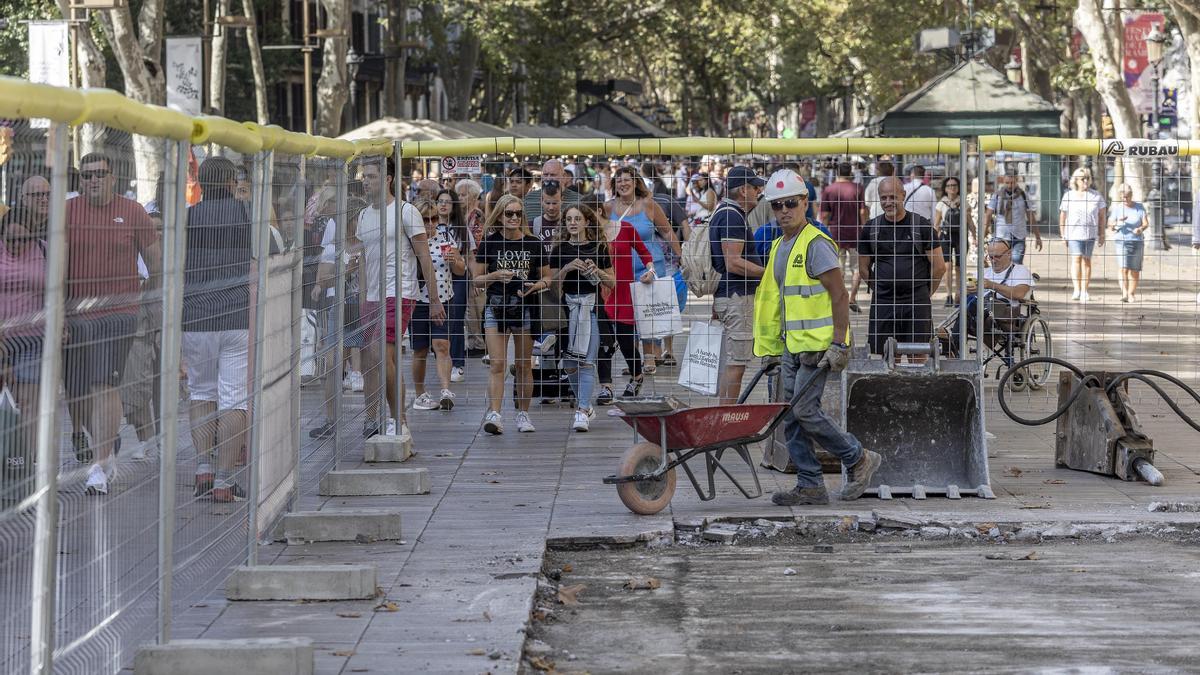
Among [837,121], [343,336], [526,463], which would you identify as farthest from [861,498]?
[837,121]

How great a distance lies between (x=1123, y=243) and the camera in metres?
19.1

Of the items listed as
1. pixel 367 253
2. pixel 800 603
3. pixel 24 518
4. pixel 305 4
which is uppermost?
pixel 305 4

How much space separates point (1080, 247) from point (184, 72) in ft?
46.2

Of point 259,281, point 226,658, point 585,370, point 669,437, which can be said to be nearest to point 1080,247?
point 585,370

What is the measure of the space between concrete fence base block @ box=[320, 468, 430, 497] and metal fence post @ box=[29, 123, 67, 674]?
5048 millimetres

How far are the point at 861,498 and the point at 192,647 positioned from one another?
15.2 feet

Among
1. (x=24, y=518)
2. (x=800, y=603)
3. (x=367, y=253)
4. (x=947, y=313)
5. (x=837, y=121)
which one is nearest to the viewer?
(x=24, y=518)

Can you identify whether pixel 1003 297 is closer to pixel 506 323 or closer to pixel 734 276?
pixel 734 276

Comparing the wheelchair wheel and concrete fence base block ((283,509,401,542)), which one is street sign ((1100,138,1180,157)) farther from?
concrete fence base block ((283,509,401,542))

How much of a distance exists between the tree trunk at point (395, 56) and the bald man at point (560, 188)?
24588 millimetres

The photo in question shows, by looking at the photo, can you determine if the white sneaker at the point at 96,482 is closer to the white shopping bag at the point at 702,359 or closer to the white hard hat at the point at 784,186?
the white hard hat at the point at 784,186

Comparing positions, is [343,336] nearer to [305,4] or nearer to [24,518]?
[24,518]

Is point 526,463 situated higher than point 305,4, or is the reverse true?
point 305,4

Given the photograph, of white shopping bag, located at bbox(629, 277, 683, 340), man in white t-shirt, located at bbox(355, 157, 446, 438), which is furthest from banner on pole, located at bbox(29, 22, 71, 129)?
white shopping bag, located at bbox(629, 277, 683, 340)
